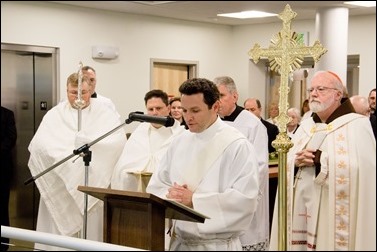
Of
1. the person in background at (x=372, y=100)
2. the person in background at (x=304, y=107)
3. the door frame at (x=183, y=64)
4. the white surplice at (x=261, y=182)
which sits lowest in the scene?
the white surplice at (x=261, y=182)

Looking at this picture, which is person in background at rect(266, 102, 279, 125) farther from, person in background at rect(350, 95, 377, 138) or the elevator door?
the elevator door

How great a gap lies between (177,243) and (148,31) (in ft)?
11.1

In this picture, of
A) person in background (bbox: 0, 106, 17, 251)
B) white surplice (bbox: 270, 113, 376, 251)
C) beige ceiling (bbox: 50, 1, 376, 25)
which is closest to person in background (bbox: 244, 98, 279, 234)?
beige ceiling (bbox: 50, 1, 376, 25)

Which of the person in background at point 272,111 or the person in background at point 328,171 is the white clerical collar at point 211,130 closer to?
the person in background at point 328,171

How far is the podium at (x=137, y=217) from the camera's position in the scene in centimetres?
297

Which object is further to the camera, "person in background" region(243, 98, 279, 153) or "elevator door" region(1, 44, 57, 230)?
"elevator door" region(1, 44, 57, 230)

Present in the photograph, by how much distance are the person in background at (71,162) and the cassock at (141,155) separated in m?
0.16

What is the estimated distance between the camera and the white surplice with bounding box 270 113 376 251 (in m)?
3.80

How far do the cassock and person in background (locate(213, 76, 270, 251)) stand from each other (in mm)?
371

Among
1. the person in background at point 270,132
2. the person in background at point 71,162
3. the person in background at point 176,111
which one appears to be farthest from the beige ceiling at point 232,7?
the person in background at point 176,111

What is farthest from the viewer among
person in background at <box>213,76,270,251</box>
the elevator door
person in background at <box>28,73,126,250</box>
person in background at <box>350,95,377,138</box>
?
the elevator door

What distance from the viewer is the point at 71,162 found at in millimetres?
5156

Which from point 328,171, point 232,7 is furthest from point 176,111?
point 328,171

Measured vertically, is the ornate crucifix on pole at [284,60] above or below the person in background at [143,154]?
above
